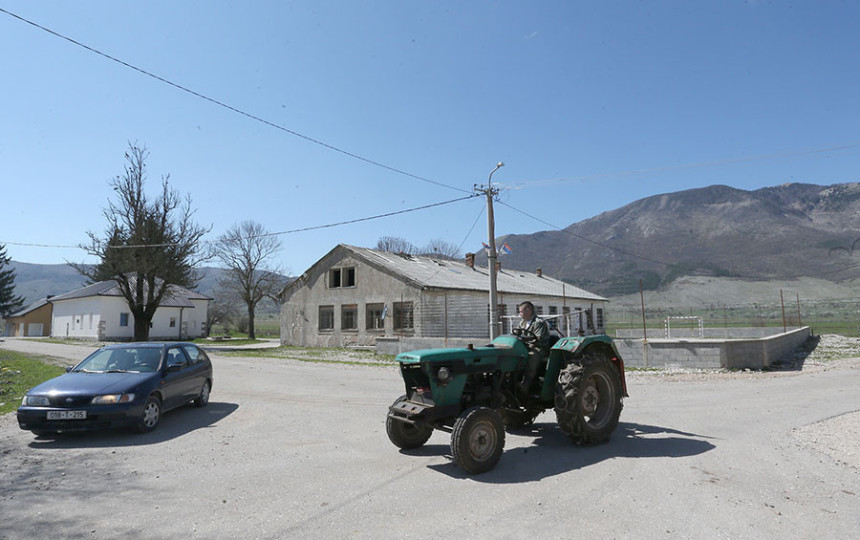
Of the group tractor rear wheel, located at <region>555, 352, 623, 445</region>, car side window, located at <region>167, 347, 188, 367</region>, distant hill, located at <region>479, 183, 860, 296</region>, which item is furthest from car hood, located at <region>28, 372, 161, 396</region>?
distant hill, located at <region>479, 183, 860, 296</region>

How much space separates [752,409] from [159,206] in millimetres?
34358

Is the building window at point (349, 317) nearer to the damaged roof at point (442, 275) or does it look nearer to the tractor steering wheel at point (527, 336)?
the damaged roof at point (442, 275)

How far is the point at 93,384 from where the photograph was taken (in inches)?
285

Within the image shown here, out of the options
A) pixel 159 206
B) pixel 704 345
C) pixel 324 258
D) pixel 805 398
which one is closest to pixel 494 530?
pixel 805 398

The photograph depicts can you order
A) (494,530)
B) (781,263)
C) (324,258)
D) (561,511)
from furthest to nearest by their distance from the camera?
(781,263), (324,258), (561,511), (494,530)

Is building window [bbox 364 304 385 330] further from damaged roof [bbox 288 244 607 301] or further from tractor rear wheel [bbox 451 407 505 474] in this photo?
tractor rear wheel [bbox 451 407 505 474]

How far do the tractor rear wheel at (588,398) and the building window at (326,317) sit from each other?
2579 centimetres

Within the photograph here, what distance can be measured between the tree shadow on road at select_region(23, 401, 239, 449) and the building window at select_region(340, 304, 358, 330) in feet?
68.5

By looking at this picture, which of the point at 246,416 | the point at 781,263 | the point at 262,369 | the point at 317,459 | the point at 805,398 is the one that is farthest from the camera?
the point at 781,263

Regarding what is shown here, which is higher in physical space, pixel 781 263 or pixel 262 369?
pixel 781 263

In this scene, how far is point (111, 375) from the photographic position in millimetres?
7711

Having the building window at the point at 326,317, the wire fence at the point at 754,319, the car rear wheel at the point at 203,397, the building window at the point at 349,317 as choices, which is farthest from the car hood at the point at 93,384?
the building window at the point at 326,317

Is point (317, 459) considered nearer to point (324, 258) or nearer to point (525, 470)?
point (525, 470)

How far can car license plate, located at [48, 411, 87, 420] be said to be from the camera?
22.2 feet
